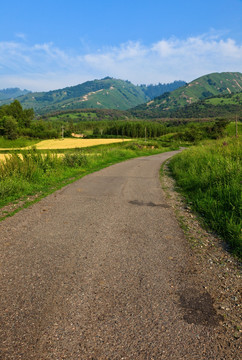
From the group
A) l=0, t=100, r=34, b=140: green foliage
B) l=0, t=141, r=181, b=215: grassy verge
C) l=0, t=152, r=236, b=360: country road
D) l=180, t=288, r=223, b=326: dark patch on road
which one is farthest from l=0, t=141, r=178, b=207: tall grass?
l=0, t=100, r=34, b=140: green foliage

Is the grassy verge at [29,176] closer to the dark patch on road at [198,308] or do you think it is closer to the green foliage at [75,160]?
the green foliage at [75,160]

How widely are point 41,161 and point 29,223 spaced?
Result: 28.5 feet

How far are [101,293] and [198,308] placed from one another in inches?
57.0

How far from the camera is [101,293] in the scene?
11.1 feet

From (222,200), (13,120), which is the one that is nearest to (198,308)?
(222,200)

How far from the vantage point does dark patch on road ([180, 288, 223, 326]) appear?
2936mm

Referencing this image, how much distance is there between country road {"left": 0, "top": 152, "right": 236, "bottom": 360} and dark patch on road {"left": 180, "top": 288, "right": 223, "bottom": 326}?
0.01 m

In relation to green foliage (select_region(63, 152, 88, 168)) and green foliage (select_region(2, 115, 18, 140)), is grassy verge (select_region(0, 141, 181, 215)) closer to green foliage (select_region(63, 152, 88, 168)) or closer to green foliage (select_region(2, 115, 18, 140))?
green foliage (select_region(63, 152, 88, 168))

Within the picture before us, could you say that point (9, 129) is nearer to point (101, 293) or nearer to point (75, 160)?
point (75, 160)

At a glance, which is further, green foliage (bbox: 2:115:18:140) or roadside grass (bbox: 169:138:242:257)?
green foliage (bbox: 2:115:18:140)

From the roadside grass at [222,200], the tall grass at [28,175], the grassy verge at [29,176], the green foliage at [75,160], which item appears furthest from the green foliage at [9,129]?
the roadside grass at [222,200]

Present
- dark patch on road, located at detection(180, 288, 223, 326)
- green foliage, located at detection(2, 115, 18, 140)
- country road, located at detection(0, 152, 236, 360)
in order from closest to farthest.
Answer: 1. country road, located at detection(0, 152, 236, 360)
2. dark patch on road, located at detection(180, 288, 223, 326)
3. green foliage, located at detection(2, 115, 18, 140)

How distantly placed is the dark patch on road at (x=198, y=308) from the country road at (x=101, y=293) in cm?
1

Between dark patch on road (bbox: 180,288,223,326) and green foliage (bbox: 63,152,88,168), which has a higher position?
green foliage (bbox: 63,152,88,168)
